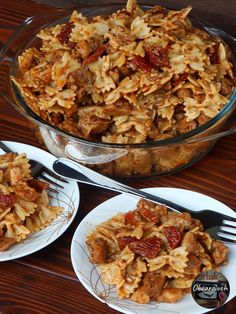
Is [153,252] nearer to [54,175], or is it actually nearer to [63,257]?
[63,257]

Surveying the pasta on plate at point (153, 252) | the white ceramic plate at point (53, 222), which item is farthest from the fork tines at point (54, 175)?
the pasta on plate at point (153, 252)

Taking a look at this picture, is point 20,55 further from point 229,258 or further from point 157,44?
point 229,258

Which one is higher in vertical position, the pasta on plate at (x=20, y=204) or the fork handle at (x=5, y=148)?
the fork handle at (x=5, y=148)

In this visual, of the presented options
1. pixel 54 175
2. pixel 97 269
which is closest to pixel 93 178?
pixel 54 175

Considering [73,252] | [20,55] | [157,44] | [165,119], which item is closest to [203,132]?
[165,119]

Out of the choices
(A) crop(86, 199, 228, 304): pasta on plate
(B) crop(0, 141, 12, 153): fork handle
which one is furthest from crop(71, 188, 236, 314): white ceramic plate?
(B) crop(0, 141, 12, 153): fork handle

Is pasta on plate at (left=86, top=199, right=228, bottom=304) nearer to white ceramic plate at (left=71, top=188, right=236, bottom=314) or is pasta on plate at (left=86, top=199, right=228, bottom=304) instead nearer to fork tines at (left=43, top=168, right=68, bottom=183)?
white ceramic plate at (left=71, top=188, right=236, bottom=314)

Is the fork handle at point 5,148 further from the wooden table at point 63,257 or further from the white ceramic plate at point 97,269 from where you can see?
the white ceramic plate at point 97,269

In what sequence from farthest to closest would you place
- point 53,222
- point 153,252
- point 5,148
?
point 5,148 < point 53,222 < point 153,252
